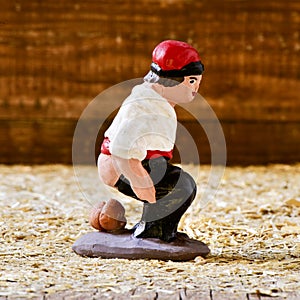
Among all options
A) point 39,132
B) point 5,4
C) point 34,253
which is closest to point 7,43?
point 5,4

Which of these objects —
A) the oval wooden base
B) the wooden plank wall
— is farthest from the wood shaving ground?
the wooden plank wall

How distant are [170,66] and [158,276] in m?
0.42

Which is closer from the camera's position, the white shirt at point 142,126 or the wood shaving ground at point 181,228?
the wood shaving ground at point 181,228

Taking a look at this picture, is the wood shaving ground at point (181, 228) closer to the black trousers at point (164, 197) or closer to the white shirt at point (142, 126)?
the black trousers at point (164, 197)

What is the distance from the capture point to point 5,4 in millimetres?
2920

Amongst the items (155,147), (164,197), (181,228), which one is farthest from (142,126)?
(181,228)

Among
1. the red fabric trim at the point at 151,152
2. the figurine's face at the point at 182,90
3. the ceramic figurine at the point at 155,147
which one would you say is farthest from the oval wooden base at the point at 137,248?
the figurine's face at the point at 182,90

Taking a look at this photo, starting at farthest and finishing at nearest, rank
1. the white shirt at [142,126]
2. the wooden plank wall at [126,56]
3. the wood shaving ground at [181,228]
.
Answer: the wooden plank wall at [126,56]
the white shirt at [142,126]
the wood shaving ground at [181,228]

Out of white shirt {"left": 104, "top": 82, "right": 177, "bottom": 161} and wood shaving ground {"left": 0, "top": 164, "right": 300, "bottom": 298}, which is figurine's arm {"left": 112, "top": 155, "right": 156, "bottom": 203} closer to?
white shirt {"left": 104, "top": 82, "right": 177, "bottom": 161}

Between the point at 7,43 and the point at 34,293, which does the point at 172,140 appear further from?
the point at 7,43

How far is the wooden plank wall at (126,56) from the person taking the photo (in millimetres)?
2930

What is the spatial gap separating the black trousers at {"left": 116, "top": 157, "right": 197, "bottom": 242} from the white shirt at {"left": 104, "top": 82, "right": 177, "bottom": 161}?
0.04 meters

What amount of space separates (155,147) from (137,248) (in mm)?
206

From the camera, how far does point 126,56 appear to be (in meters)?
2.95
